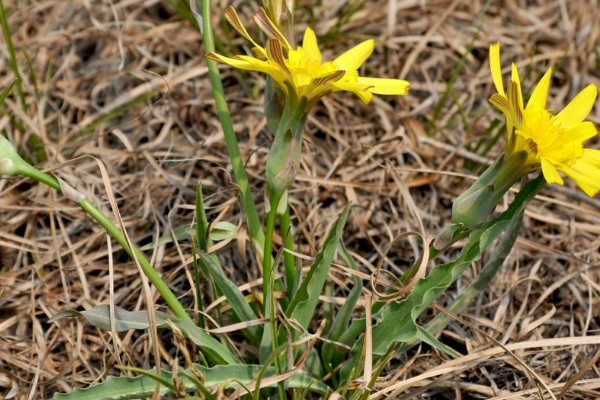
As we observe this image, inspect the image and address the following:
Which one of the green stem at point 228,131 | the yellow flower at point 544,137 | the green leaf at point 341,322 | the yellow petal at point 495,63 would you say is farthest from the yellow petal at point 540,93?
the green stem at point 228,131

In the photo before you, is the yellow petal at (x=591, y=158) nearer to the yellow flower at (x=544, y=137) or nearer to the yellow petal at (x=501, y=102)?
the yellow flower at (x=544, y=137)

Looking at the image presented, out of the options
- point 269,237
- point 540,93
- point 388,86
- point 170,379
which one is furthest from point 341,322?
point 540,93

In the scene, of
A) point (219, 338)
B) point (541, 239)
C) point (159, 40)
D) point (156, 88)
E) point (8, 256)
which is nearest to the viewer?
point (219, 338)

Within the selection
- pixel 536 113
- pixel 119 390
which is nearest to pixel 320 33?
pixel 536 113

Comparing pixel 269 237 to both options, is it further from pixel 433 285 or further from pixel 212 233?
pixel 433 285

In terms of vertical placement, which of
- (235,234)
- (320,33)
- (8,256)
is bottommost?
(8,256)

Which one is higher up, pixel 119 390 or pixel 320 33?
pixel 320 33

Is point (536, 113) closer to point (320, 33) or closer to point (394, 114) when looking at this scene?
point (394, 114)

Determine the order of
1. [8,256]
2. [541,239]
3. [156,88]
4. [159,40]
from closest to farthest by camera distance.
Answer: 1. [8,256]
2. [541,239]
3. [156,88]
4. [159,40]
